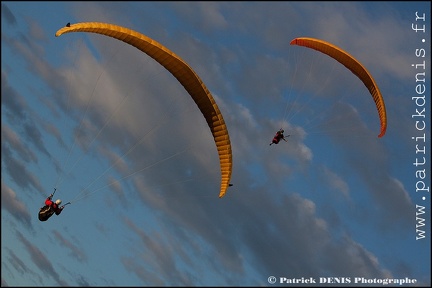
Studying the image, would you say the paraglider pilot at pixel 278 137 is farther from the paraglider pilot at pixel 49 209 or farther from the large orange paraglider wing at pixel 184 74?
the paraglider pilot at pixel 49 209

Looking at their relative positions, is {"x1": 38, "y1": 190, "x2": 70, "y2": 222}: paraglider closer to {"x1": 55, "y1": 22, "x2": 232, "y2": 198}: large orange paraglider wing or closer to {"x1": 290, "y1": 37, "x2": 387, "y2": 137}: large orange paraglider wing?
{"x1": 55, "y1": 22, "x2": 232, "y2": 198}: large orange paraglider wing

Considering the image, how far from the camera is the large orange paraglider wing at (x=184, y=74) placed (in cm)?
3694

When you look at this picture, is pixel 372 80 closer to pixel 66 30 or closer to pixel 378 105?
pixel 378 105

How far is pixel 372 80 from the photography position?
47500 mm

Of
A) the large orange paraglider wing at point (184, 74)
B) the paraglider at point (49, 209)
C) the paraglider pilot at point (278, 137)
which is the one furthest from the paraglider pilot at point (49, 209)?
the paraglider pilot at point (278, 137)

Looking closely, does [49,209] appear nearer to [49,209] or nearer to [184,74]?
[49,209]

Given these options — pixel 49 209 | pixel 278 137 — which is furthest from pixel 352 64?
pixel 49 209

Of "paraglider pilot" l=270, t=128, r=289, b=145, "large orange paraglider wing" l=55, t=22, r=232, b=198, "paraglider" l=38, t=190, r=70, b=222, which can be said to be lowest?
"paraglider" l=38, t=190, r=70, b=222

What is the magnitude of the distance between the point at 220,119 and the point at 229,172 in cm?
372

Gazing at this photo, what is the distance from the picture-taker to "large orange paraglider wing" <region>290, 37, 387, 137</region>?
4734cm

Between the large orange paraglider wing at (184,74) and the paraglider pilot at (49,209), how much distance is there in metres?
10.5

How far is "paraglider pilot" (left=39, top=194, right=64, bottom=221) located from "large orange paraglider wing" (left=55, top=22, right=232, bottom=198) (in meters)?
10.5

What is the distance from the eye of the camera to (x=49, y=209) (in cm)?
3878

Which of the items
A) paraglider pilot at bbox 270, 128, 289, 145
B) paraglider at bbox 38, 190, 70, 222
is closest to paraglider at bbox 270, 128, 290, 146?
paraglider pilot at bbox 270, 128, 289, 145
